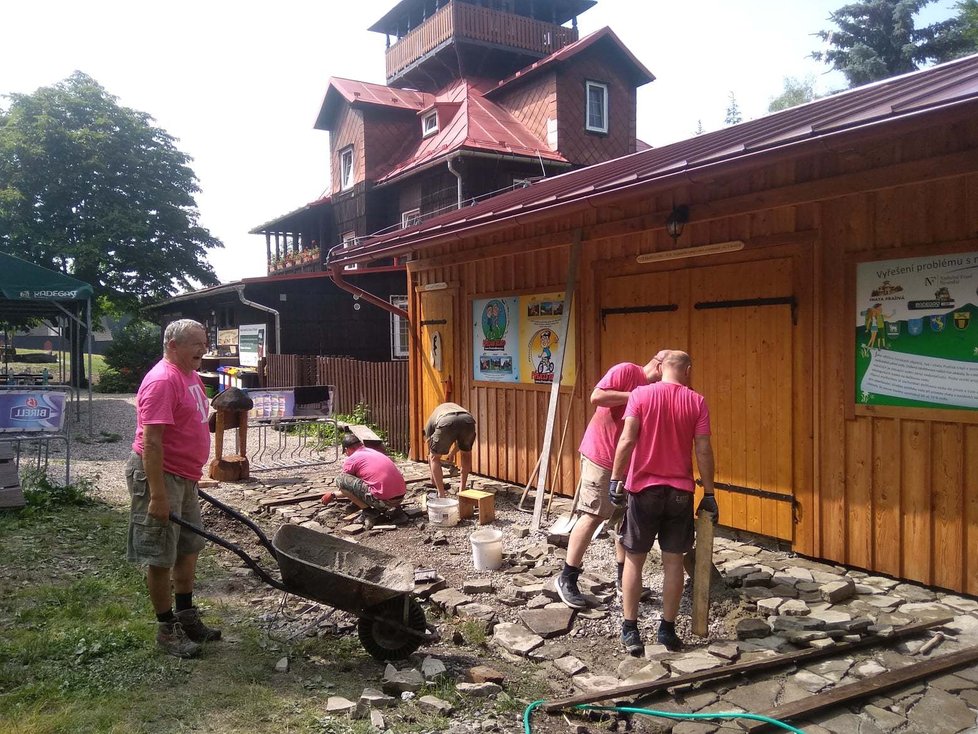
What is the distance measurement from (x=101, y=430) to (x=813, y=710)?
46.9ft

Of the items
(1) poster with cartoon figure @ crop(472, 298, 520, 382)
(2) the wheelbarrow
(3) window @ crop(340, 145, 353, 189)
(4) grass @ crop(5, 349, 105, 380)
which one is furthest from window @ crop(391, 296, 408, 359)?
(2) the wheelbarrow

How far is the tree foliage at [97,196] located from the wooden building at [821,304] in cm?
2689

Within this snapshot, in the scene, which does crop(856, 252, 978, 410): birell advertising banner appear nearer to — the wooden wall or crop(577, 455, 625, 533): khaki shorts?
the wooden wall

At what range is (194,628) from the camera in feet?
14.2

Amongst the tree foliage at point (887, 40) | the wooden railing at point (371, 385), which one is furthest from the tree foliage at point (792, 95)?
the wooden railing at point (371, 385)

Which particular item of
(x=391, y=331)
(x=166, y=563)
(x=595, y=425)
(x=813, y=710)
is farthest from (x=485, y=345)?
(x=391, y=331)

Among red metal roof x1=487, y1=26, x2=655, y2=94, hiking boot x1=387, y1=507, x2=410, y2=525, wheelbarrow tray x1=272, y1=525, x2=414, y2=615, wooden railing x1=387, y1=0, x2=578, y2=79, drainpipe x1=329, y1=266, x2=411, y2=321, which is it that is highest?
wooden railing x1=387, y1=0, x2=578, y2=79

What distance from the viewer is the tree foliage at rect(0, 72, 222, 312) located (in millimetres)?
28688

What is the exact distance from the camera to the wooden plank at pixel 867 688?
344 centimetres

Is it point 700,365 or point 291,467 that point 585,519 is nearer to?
point 700,365

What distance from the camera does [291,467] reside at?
10625 millimetres

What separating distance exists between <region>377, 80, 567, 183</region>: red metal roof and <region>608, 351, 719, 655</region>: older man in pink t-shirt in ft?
50.0

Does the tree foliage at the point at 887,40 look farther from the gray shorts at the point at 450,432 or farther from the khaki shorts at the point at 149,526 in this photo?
the khaki shorts at the point at 149,526

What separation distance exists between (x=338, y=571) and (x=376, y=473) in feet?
8.70
